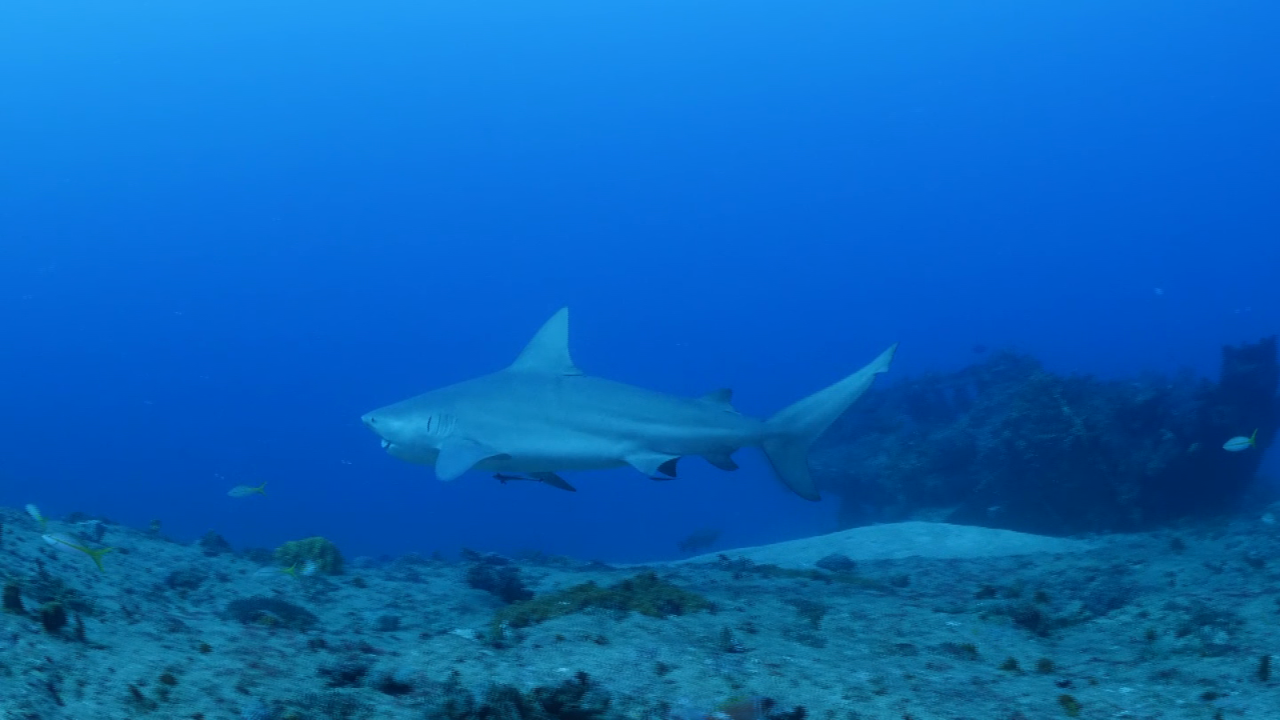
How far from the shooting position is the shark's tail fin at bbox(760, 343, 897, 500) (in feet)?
28.1

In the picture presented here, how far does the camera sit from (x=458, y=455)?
8.26 m

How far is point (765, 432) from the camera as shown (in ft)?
28.1

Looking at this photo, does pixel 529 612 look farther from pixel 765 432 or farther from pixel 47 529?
pixel 47 529

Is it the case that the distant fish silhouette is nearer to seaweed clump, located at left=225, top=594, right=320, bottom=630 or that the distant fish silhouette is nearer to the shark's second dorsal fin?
the shark's second dorsal fin

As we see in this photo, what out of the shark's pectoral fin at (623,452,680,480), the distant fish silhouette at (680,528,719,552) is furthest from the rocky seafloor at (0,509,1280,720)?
the distant fish silhouette at (680,528,719,552)

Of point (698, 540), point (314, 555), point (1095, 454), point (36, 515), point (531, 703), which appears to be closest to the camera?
point (531, 703)

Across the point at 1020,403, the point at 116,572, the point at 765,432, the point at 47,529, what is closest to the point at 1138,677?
the point at 765,432

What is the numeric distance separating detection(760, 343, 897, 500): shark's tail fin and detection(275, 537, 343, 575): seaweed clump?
5.79 m

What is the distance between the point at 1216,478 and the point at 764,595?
545 inches

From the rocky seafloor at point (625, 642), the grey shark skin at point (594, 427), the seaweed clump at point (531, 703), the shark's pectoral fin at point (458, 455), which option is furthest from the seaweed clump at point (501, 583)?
the seaweed clump at point (531, 703)

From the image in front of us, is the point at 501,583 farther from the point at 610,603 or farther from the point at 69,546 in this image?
the point at 69,546

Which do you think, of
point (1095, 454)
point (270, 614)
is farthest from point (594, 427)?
point (1095, 454)

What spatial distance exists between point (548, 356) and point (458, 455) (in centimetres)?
167

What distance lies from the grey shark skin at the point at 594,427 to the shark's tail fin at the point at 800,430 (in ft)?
0.04
